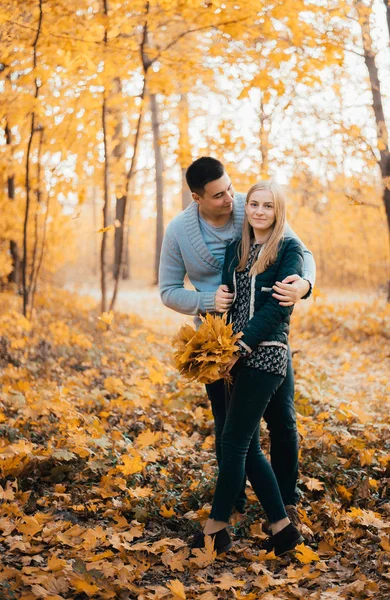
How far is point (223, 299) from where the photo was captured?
268cm

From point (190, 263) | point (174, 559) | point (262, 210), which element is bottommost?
point (174, 559)

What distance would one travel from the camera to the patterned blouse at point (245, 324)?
258cm

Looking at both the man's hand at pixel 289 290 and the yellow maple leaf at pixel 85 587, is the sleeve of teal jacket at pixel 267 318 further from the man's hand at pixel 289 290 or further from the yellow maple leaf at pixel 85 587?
the yellow maple leaf at pixel 85 587

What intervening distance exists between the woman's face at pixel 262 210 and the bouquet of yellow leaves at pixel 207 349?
0.46 m

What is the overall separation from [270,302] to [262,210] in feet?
1.41

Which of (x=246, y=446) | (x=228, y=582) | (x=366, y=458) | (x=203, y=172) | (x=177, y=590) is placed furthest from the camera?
(x=366, y=458)

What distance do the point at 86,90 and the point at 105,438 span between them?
4.12 m

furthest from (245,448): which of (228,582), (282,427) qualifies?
(228,582)

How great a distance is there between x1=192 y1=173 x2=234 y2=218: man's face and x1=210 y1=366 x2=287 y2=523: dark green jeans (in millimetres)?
811

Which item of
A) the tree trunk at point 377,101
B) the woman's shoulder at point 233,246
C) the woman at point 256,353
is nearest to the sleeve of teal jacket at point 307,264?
the woman at point 256,353

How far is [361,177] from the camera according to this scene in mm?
9867

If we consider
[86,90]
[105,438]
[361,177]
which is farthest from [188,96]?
[105,438]

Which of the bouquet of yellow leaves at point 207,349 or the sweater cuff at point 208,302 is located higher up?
the sweater cuff at point 208,302

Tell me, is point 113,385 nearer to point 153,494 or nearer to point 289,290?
point 153,494
